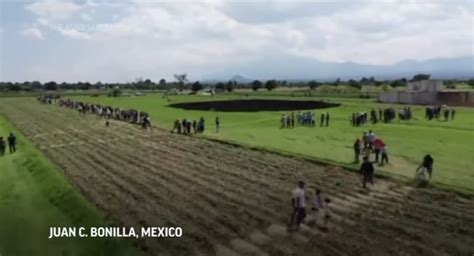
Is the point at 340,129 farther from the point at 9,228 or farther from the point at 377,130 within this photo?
the point at 9,228

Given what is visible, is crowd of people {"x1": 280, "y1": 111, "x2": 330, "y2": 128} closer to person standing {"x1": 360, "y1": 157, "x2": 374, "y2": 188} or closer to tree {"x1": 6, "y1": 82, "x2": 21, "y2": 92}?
person standing {"x1": 360, "y1": 157, "x2": 374, "y2": 188}

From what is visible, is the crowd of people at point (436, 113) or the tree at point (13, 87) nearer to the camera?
the crowd of people at point (436, 113)

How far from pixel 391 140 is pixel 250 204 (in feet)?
61.2

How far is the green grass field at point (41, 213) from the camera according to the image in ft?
53.3

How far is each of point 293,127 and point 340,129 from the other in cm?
439

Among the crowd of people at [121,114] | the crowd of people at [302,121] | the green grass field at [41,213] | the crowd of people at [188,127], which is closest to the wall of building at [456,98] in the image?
the crowd of people at [302,121]

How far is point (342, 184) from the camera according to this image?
23.1 metres

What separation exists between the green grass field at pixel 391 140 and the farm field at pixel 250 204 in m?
1.95

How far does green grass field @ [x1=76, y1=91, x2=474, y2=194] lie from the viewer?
25.5 meters

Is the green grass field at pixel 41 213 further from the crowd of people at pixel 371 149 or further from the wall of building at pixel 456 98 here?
the wall of building at pixel 456 98

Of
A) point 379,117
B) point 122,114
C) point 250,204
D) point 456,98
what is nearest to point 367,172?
point 250,204

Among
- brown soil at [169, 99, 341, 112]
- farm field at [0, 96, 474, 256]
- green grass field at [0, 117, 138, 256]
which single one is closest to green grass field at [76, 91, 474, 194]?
farm field at [0, 96, 474, 256]

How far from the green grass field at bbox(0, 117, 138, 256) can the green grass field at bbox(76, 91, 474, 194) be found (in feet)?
43.6

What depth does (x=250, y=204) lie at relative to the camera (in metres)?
20.2
